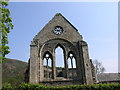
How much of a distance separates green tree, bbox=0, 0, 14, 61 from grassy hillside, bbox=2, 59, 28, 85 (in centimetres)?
1968

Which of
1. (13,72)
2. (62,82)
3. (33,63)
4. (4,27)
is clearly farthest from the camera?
(13,72)

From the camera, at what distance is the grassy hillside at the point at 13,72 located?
3010 cm

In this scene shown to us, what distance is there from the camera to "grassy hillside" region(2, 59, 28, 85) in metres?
30.1

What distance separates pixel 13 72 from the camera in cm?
3309

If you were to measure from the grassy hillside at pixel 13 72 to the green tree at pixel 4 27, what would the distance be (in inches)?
775

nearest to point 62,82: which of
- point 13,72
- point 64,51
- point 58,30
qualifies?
point 64,51

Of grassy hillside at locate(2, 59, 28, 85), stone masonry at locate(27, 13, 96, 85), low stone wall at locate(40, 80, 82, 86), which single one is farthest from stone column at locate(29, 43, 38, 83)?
grassy hillside at locate(2, 59, 28, 85)

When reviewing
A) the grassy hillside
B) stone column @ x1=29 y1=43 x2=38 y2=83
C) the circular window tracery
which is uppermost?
the circular window tracery

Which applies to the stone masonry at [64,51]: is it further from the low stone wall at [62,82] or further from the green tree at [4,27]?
the green tree at [4,27]

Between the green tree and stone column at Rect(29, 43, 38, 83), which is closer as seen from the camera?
the green tree

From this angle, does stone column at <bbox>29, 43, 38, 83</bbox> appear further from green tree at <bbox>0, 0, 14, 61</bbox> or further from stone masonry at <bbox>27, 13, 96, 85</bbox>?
green tree at <bbox>0, 0, 14, 61</bbox>

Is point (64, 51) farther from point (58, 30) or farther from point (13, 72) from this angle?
point (13, 72)

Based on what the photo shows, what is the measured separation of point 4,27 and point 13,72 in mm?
23669

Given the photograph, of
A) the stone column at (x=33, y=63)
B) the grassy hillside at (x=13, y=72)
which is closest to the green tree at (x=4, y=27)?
the stone column at (x=33, y=63)
